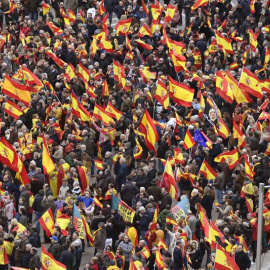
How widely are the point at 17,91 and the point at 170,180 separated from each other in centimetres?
772

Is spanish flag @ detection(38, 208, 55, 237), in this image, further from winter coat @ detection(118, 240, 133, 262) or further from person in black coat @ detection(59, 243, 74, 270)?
winter coat @ detection(118, 240, 133, 262)

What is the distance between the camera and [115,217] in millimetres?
37250

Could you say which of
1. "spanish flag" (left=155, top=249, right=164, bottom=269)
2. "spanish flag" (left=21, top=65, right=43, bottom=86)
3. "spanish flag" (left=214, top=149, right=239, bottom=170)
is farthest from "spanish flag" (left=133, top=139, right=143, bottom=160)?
"spanish flag" (left=155, top=249, right=164, bottom=269)

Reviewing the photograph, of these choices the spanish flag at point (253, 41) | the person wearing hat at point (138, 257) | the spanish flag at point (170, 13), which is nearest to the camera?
the person wearing hat at point (138, 257)

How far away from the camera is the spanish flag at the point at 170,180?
39406 millimetres

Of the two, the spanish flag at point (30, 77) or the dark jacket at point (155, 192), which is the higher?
the dark jacket at point (155, 192)

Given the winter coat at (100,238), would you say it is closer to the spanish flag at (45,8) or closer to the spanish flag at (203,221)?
the spanish flag at (203,221)

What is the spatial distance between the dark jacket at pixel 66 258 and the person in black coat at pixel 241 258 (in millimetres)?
4240

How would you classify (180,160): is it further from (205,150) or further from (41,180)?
(41,180)

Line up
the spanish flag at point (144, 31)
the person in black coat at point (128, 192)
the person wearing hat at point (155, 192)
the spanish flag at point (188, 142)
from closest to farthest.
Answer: the person wearing hat at point (155, 192) → the person in black coat at point (128, 192) → the spanish flag at point (188, 142) → the spanish flag at point (144, 31)

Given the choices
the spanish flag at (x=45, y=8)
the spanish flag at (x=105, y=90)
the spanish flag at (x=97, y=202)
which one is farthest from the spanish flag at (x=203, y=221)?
the spanish flag at (x=45, y=8)

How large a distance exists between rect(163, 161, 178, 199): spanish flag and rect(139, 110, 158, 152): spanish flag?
2.58 m

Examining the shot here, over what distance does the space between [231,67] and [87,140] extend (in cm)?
940

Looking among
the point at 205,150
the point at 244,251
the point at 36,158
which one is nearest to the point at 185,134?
the point at 205,150
